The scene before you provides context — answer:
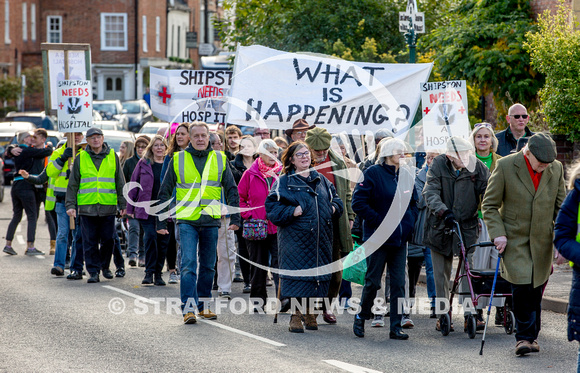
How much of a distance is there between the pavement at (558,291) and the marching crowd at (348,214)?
1.04m

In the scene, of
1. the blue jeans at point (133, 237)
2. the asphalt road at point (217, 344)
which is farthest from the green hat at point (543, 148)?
the blue jeans at point (133, 237)

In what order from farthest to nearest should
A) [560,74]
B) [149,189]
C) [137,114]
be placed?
[137,114], [560,74], [149,189]

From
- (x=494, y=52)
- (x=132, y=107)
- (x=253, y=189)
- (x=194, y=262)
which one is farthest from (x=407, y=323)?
(x=132, y=107)

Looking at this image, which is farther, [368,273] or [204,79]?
[204,79]

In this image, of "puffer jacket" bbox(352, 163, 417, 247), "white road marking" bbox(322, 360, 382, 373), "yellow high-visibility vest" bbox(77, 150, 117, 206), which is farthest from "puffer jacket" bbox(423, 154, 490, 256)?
"yellow high-visibility vest" bbox(77, 150, 117, 206)

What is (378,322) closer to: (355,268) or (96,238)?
(355,268)

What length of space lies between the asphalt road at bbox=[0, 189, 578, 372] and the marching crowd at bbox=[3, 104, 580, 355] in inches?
10.5

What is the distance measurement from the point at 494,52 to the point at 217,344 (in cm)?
1021

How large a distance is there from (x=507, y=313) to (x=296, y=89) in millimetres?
5328

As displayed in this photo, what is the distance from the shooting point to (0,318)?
9.66m

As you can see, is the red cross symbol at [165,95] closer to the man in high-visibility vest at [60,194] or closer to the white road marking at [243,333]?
the man in high-visibility vest at [60,194]

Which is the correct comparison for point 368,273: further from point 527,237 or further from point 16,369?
point 16,369

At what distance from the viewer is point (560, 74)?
14.2m

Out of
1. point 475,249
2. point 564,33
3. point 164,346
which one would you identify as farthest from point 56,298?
point 564,33
